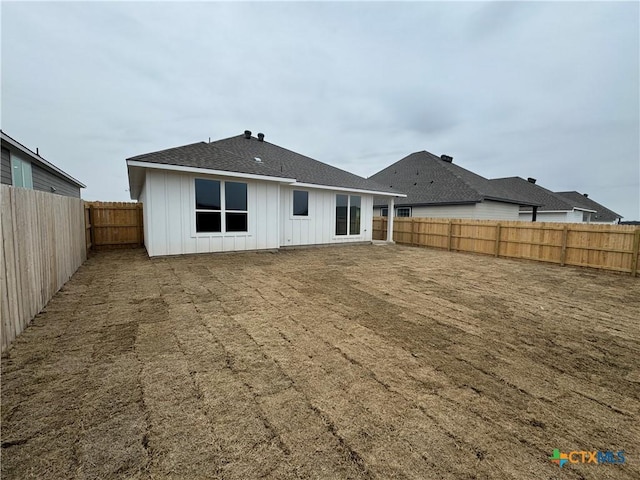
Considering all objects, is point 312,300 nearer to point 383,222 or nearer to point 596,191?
point 383,222

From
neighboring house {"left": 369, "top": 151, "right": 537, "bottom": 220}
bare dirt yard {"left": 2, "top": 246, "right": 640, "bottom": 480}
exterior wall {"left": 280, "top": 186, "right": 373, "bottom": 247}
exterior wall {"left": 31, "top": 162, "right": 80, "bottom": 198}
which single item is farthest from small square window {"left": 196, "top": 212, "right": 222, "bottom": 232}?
neighboring house {"left": 369, "top": 151, "right": 537, "bottom": 220}

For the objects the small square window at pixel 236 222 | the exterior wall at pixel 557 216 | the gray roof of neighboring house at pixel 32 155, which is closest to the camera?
the gray roof of neighboring house at pixel 32 155

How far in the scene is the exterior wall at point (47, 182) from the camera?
1019 centimetres

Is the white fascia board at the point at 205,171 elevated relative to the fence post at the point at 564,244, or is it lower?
elevated

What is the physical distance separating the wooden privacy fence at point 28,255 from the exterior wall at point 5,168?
3788 mm

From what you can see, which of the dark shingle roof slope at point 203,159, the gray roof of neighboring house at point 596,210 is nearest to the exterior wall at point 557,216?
the gray roof of neighboring house at point 596,210

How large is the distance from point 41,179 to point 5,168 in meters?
3.69

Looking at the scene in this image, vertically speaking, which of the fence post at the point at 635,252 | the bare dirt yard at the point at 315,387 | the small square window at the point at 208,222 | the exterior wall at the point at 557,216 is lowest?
the bare dirt yard at the point at 315,387

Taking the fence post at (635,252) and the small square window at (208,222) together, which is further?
the small square window at (208,222)

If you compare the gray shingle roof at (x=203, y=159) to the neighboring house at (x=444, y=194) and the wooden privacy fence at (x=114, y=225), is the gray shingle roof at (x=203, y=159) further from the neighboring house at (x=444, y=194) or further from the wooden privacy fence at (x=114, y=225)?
the neighboring house at (x=444, y=194)

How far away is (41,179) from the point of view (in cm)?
1084

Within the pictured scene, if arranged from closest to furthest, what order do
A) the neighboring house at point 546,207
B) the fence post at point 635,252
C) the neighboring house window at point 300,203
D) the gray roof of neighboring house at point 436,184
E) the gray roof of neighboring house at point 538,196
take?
1. the fence post at point 635,252
2. the neighboring house window at point 300,203
3. the gray roof of neighboring house at point 436,184
4. the gray roof of neighboring house at point 538,196
5. the neighboring house at point 546,207

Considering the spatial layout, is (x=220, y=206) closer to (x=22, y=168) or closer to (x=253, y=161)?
(x=253, y=161)

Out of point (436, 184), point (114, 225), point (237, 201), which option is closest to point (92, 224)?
point (114, 225)
